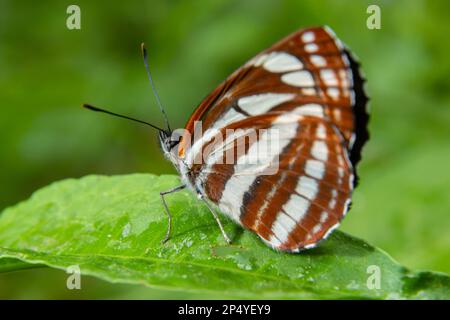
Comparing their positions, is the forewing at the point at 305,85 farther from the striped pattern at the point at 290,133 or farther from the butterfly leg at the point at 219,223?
the butterfly leg at the point at 219,223

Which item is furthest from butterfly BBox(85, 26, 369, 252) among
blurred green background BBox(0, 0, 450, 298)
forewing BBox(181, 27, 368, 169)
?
blurred green background BBox(0, 0, 450, 298)

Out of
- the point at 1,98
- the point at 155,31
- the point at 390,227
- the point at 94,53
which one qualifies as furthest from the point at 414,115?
the point at 1,98

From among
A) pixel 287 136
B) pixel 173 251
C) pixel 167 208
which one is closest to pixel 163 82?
pixel 287 136

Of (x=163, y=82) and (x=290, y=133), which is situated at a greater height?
(x=290, y=133)

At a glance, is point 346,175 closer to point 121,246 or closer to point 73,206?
point 121,246

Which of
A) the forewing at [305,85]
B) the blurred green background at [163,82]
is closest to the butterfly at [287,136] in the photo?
the forewing at [305,85]

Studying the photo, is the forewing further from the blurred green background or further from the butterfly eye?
the blurred green background

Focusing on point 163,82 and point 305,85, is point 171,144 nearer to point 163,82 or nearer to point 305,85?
point 305,85
